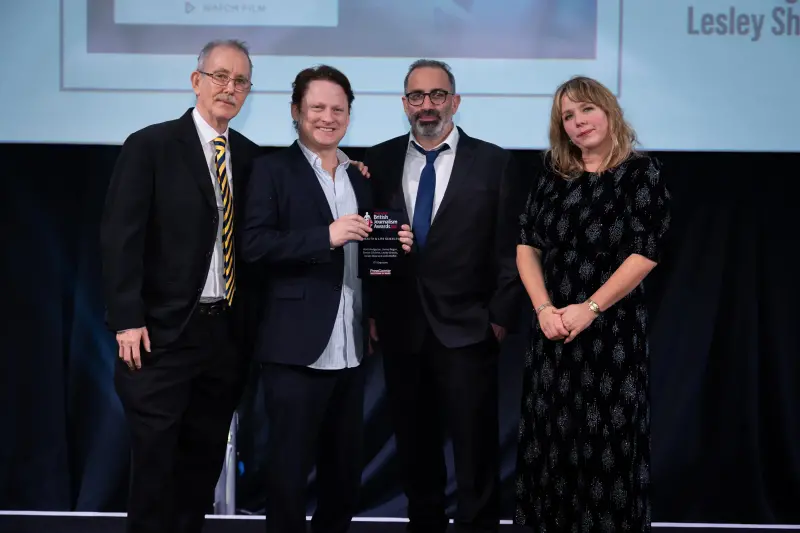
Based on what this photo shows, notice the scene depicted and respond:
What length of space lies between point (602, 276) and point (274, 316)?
964 millimetres

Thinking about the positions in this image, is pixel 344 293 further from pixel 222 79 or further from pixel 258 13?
pixel 258 13

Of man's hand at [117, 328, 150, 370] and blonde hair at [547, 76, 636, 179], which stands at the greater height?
blonde hair at [547, 76, 636, 179]

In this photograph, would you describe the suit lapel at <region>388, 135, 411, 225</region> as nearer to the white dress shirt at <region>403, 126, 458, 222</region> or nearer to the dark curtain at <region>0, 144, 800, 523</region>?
the white dress shirt at <region>403, 126, 458, 222</region>

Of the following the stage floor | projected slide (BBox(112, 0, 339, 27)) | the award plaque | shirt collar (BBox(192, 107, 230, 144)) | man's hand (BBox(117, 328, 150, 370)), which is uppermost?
projected slide (BBox(112, 0, 339, 27))

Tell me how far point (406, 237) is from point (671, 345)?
1774mm

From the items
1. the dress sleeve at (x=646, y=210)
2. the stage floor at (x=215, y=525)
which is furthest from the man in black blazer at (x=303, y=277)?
the stage floor at (x=215, y=525)

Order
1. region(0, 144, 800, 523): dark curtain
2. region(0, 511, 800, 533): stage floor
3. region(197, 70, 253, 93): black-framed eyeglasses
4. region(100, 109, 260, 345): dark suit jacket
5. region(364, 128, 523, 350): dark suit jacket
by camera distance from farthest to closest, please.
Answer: region(0, 144, 800, 523): dark curtain → region(0, 511, 800, 533): stage floor → region(364, 128, 523, 350): dark suit jacket → region(197, 70, 253, 93): black-framed eyeglasses → region(100, 109, 260, 345): dark suit jacket

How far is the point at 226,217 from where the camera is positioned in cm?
241

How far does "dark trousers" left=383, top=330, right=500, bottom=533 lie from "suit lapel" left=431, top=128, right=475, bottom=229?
1.36ft

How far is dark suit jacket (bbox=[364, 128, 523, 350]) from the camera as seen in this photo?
8.52 ft

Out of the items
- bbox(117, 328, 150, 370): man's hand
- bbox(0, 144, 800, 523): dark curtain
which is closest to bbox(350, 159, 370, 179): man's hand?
bbox(117, 328, 150, 370): man's hand

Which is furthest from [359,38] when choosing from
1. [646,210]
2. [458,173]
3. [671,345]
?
[671,345]

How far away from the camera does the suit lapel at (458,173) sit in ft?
8.52

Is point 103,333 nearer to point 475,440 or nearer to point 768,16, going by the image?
point 475,440
